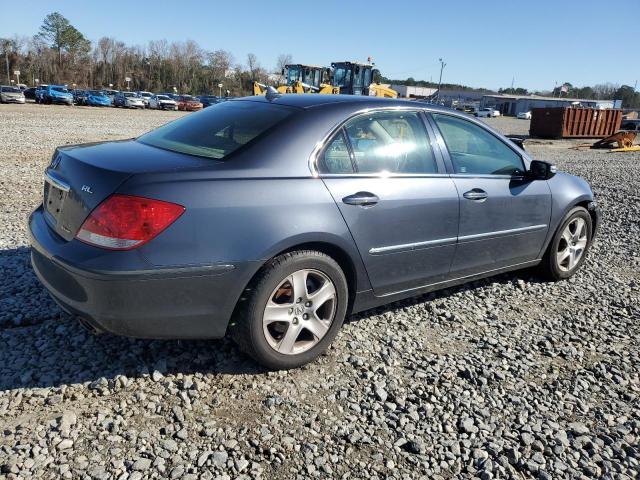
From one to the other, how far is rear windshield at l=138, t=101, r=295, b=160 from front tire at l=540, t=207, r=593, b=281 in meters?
2.91

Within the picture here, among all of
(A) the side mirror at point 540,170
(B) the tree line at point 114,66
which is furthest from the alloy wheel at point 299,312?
(B) the tree line at point 114,66

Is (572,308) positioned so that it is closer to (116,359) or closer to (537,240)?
(537,240)

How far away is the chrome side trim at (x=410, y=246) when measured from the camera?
10.9ft

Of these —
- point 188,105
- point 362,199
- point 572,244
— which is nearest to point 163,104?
point 188,105

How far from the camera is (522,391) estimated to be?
3.08 metres

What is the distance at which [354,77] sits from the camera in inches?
1050

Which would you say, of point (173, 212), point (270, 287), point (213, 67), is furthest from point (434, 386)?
point (213, 67)

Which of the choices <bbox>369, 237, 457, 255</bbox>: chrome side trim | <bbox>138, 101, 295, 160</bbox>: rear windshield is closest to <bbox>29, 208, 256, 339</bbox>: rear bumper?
<bbox>138, 101, 295, 160</bbox>: rear windshield

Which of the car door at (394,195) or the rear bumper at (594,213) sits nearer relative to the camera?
the car door at (394,195)

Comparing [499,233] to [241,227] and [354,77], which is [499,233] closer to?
[241,227]

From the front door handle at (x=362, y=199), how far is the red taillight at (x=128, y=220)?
1.03 metres

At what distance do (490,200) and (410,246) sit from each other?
0.92 metres

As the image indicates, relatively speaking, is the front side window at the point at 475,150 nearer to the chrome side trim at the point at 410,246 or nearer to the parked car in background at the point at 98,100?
the chrome side trim at the point at 410,246

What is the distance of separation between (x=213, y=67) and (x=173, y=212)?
10888 cm
